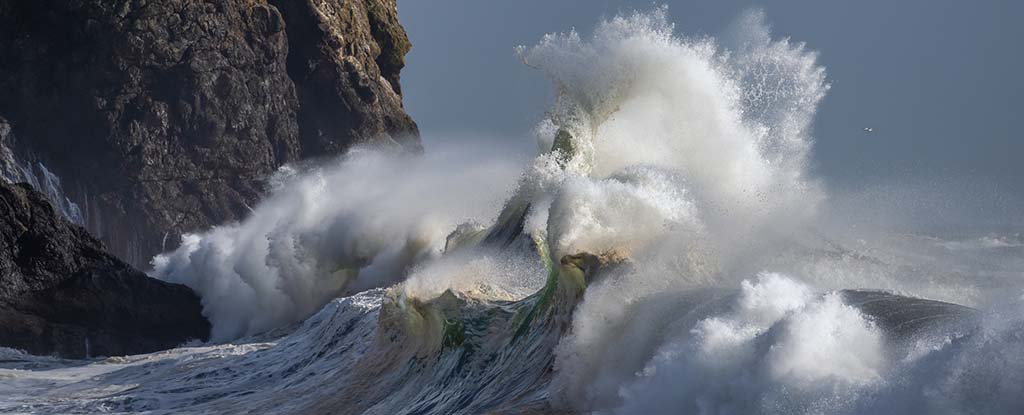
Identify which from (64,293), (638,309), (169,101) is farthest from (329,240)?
(638,309)

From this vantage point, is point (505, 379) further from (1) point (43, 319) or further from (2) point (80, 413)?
(1) point (43, 319)

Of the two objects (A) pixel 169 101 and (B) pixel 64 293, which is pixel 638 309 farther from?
(A) pixel 169 101

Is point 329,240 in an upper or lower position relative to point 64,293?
upper

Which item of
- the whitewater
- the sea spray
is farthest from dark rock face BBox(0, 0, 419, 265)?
the whitewater

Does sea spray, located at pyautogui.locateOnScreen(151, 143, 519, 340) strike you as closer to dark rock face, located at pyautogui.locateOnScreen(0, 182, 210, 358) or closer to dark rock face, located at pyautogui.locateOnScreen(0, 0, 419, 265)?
dark rock face, located at pyautogui.locateOnScreen(0, 182, 210, 358)

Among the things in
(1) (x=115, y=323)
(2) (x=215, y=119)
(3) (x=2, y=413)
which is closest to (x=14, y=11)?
(2) (x=215, y=119)
